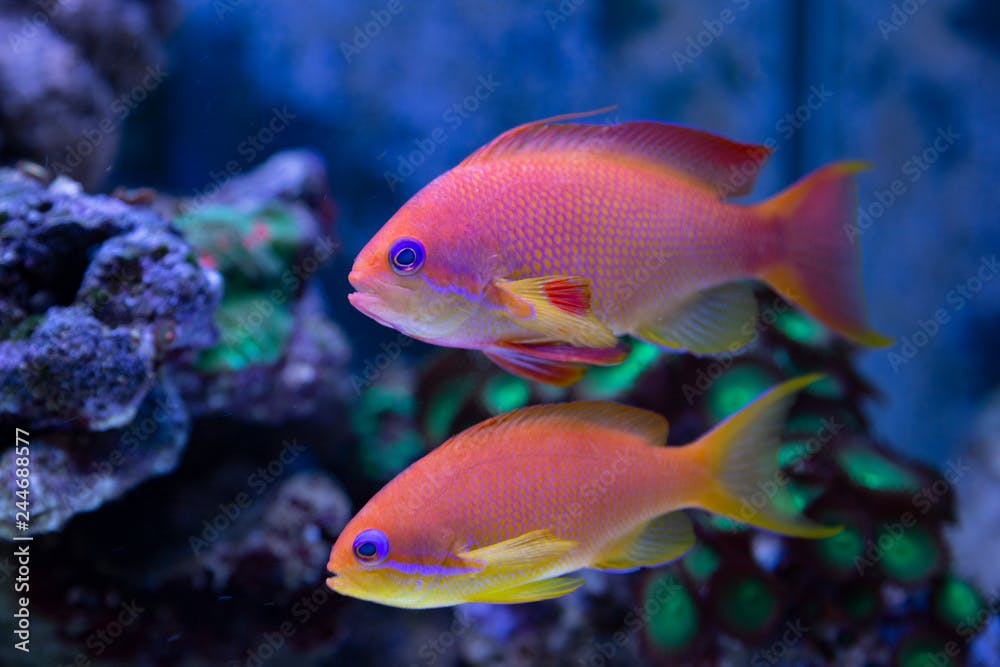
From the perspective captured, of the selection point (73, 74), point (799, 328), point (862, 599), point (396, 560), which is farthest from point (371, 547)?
point (73, 74)

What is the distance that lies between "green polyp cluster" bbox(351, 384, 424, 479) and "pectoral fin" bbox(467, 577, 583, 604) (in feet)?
4.58

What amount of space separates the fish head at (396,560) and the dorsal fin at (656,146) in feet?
2.31

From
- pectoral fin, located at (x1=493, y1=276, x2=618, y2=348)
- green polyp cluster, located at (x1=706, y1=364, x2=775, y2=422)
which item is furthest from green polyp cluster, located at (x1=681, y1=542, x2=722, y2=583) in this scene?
pectoral fin, located at (x1=493, y1=276, x2=618, y2=348)

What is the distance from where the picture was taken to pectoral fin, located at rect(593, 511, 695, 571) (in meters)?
1.50

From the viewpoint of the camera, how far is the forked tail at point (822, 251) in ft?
5.02

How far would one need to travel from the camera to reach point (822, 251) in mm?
1550

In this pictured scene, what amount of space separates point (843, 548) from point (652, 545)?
1.35 m

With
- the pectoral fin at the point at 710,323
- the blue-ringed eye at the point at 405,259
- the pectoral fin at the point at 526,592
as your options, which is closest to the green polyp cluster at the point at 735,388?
the pectoral fin at the point at 710,323

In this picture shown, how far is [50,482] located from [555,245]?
64.5 inches

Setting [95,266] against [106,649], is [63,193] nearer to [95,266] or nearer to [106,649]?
[95,266]

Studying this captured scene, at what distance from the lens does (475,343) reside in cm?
131

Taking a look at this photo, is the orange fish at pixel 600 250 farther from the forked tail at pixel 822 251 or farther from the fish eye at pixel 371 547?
the fish eye at pixel 371 547

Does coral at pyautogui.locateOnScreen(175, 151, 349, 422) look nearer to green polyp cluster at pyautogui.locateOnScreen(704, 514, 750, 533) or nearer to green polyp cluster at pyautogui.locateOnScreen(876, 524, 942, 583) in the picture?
green polyp cluster at pyautogui.locateOnScreen(704, 514, 750, 533)

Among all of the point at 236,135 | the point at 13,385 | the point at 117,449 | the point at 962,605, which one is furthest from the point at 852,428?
the point at 236,135
